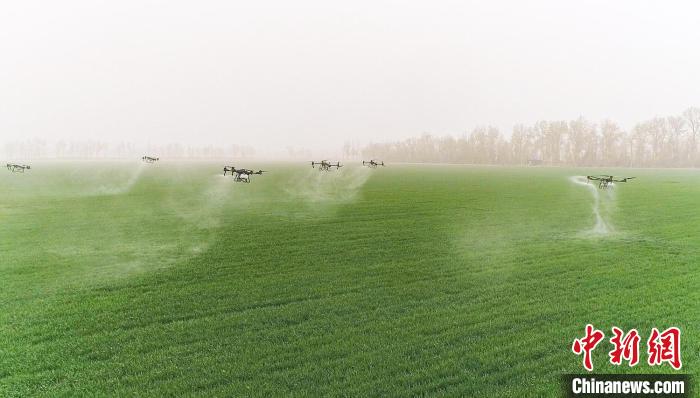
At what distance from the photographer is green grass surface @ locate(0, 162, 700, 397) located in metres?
9.05

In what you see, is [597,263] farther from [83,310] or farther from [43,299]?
[43,299]

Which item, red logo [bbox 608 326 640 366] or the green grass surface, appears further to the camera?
red logo [bbox 608 326 640 366]

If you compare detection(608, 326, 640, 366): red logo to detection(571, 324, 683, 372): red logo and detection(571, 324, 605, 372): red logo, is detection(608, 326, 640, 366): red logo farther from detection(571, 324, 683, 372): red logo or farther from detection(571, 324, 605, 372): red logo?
detection(571, 324, 605, 372): red logo

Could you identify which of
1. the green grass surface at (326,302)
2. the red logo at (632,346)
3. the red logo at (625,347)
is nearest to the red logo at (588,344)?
the red logo at (632,346)

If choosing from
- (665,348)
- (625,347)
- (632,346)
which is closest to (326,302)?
(625,347)

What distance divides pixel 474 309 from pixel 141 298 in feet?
37.0

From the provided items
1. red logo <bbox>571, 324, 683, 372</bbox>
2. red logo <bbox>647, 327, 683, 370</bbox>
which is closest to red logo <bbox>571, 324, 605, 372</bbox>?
red logo <bbox>571, 324, 683, 372</bbox>

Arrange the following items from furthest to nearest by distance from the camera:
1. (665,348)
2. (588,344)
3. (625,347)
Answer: (588,344), (625,347), (665,348)

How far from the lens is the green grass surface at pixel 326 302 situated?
9.05m

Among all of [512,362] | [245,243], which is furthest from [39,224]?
[512,362]

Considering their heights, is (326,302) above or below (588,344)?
above

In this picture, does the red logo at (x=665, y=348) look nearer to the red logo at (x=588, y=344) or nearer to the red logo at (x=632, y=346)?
the red logo at (x=632, y=346)

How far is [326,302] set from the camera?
13406 mm

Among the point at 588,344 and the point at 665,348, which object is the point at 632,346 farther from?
the point at 588,344
